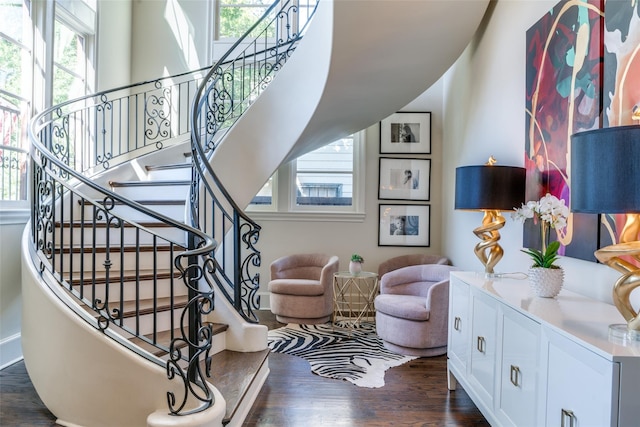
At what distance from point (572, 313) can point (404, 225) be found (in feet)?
12.0

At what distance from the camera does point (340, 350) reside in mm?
3785

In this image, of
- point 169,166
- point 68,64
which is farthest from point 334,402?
point 68,64

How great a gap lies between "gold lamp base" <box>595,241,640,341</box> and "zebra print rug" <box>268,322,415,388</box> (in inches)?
78.1

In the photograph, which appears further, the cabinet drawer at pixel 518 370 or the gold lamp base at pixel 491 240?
the gold lamp base at pixel 491 240

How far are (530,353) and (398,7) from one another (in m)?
2.38

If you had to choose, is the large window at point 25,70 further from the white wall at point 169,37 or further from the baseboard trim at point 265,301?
the baseboard trim at point 265,301

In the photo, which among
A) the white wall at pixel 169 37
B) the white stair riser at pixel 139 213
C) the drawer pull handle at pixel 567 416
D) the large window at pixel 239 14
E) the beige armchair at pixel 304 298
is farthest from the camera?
the large window at pixel 239 14

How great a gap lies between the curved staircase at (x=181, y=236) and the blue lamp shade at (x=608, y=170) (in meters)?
1.64

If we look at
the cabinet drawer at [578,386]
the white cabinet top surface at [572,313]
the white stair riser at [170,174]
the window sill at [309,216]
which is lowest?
the cabinet drawer at [578,386]

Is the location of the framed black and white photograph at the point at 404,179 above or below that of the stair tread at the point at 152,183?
above

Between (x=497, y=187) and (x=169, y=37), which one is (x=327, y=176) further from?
(x=497, y=187)

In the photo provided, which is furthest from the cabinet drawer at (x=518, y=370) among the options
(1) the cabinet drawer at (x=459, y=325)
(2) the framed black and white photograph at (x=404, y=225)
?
(2) the framed black and white photograph at (x=404, y=225)

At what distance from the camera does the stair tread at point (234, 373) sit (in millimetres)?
2270

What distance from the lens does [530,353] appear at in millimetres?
1738
